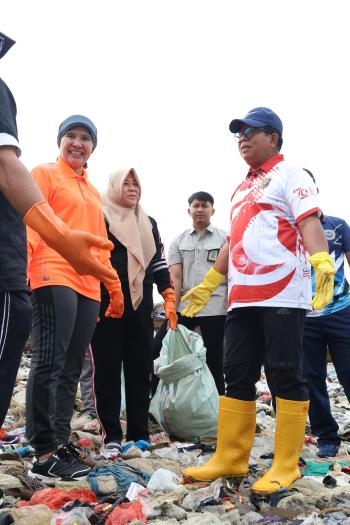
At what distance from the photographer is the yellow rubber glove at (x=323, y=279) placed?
2.84m

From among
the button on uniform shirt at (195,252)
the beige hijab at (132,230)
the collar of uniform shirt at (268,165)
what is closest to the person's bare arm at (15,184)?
the collar of uniform shirt at (268,165)

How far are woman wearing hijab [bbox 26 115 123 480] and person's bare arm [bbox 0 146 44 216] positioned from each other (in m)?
1.27

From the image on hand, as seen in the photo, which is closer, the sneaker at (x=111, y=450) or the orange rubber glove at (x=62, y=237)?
the orange rubber glove at (x=62, y=237)

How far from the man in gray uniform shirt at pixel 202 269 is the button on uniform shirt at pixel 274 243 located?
1890 millimetres

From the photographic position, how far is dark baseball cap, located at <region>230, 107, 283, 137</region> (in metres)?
3.31

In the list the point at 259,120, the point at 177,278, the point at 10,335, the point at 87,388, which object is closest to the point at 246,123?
the point at 259,120

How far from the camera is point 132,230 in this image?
4.26 meters

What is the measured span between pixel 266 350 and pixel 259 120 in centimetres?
127

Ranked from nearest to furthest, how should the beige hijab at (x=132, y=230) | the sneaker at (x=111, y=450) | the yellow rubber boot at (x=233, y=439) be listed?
the yellow rubber boot at (x=233, y=439)
the sneaker at (x=111, y=450)
the beige hijab at (x=132, y=230)

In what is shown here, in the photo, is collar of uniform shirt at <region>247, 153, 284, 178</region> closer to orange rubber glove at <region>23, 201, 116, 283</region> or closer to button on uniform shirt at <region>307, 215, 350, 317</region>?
button on uniform shirt at <region>307, 215, 350, 317</region>

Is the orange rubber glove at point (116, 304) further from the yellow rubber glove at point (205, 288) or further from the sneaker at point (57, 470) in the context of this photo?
the sneaker at point (57, 470)

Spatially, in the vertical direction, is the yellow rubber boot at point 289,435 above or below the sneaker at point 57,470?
above

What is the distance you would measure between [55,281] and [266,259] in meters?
1.12

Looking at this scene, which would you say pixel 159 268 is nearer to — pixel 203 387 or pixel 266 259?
pixel 203 387
